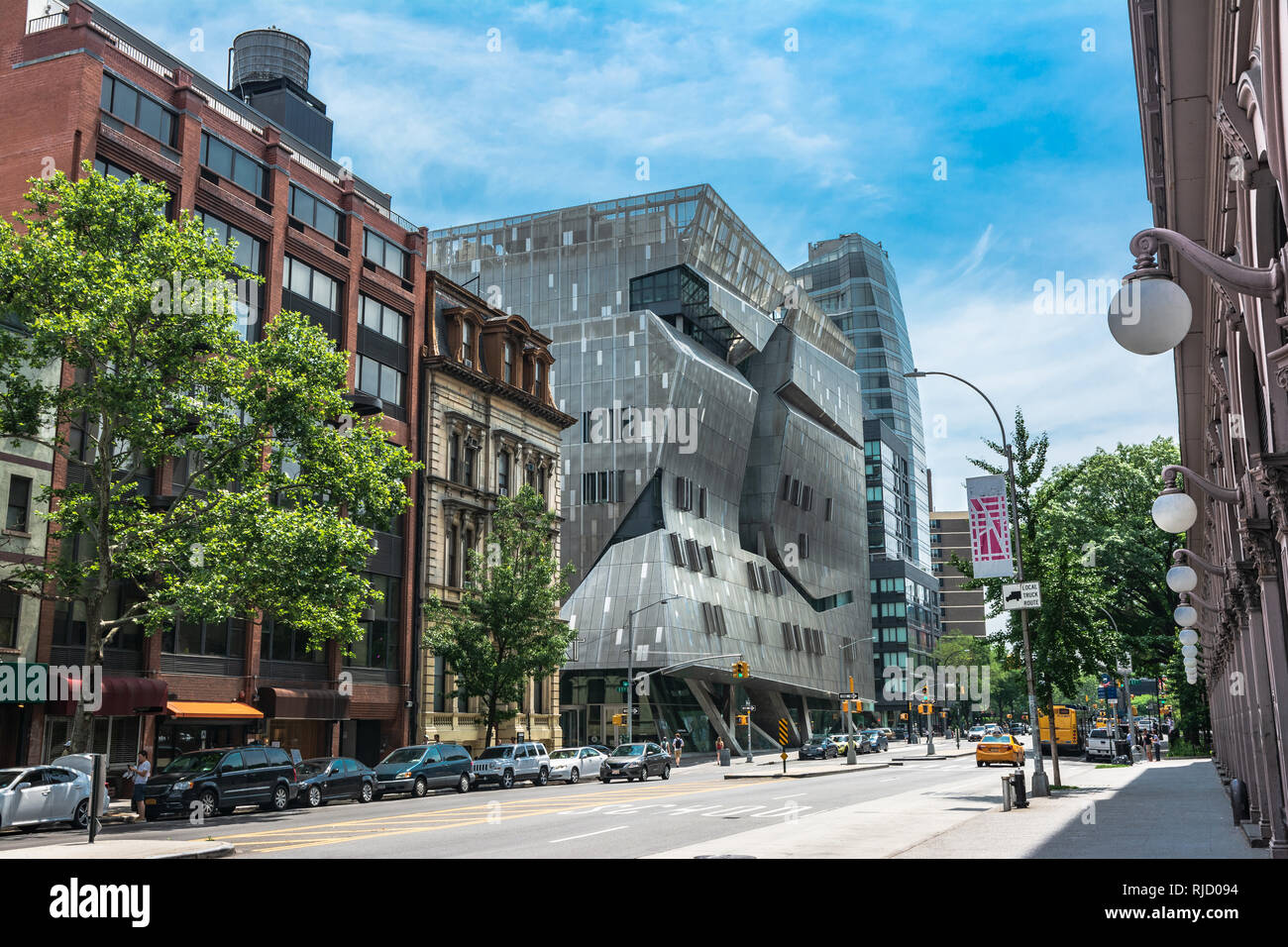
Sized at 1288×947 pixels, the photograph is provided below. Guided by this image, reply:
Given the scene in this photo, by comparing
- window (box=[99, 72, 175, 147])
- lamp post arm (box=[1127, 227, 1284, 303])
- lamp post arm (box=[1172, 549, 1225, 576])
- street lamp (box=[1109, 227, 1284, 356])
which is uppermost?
window (box=[99, 72, 175, 147])

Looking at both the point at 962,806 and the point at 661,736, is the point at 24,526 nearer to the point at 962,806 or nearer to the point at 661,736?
the point at 962,806

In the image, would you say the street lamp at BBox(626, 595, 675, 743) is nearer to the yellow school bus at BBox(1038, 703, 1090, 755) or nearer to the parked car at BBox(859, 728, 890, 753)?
the yellow school bus at BBox(1038, 703, 1090, 755)

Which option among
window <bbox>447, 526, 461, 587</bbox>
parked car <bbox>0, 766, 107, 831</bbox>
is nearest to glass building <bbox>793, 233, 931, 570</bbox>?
window <bbox>447, 526, 461, 587</bbox>

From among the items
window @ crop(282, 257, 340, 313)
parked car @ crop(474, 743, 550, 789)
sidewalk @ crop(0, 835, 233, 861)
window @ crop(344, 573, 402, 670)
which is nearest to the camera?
sidewalk @ crop(0, 835, 233, 861)

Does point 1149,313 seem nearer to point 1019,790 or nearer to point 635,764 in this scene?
point 1019,790

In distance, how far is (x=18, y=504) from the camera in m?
32.2

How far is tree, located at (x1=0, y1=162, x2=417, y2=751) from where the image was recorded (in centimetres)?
2827

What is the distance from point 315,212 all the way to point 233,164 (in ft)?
17.2

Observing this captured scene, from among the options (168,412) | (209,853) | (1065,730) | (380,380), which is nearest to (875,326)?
(1065,730)

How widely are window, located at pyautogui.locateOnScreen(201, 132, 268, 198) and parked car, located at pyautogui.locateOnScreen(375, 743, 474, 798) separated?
2270 centimetres

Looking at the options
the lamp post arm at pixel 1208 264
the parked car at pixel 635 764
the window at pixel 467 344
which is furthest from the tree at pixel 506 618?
the lamp post arm at pixel 1208 264

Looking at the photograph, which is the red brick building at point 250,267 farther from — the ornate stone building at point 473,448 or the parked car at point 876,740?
the parked car at point 876,740
